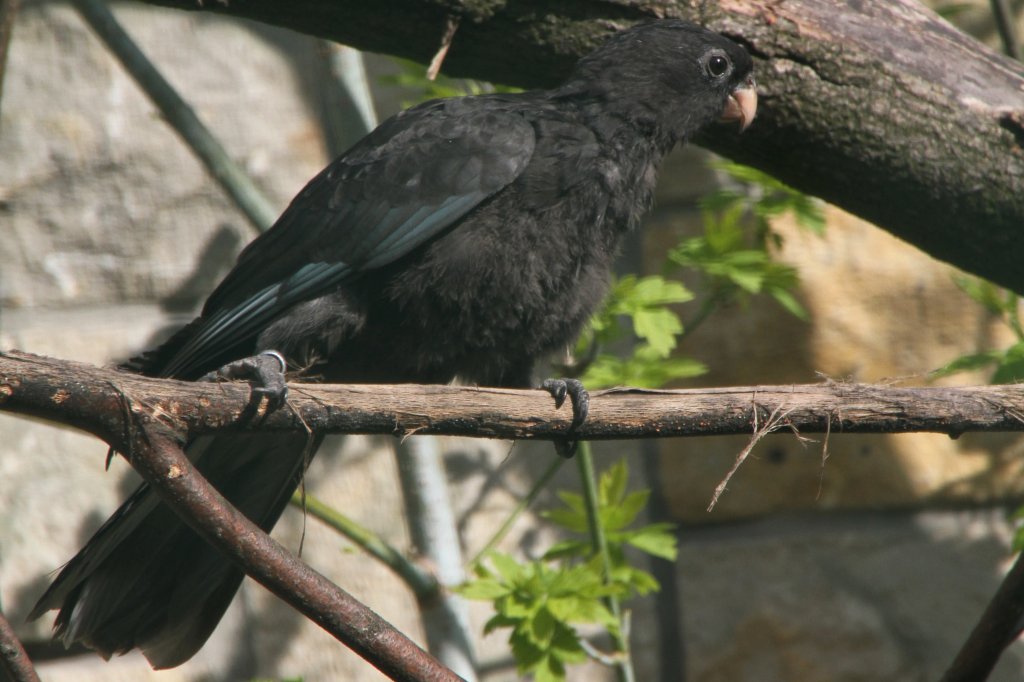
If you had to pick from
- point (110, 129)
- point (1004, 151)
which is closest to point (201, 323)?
point (110, 129)

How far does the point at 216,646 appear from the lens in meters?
3.08

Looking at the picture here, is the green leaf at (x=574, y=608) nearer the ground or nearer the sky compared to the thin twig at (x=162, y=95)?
nearer the ground

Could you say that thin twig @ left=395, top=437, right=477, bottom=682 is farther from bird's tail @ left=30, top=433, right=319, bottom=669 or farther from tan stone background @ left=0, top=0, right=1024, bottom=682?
bird's tail @ left=30, top=433, right=319, bottom=669

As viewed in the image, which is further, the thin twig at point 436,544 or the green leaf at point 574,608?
the thin twig at point 436,544

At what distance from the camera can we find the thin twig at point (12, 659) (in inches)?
60.7

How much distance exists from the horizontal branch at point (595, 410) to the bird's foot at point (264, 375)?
19 millimetres

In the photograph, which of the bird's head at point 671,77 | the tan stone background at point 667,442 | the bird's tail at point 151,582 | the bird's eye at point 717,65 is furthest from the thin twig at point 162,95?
the bird's eye at point 717,65

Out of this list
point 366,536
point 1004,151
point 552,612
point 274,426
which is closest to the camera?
point 274,426

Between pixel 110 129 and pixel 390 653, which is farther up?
pixel 110 129

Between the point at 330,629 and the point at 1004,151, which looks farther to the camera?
the point at 1004,151

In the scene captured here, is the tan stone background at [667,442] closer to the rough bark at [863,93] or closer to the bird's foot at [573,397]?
the rough bark at [863,93]

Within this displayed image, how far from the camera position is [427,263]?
2.17 m

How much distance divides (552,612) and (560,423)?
2.45ft

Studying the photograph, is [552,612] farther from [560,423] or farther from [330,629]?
[330,629]
